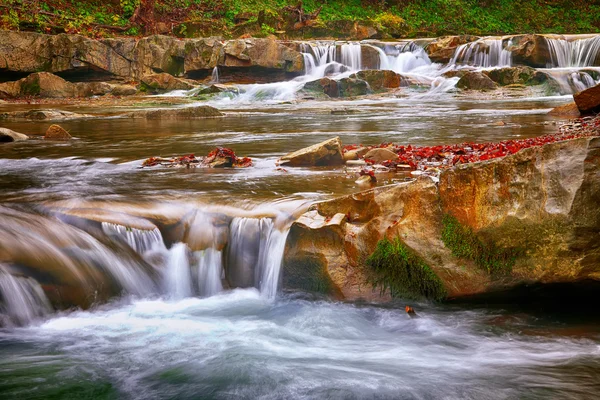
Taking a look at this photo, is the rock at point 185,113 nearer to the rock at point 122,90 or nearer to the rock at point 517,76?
the rock at point 122,90

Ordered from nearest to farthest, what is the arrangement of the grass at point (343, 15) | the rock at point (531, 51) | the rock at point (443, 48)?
the rock at point (531, 51), the rock at point (443, 48), the grass at point (343, 15)

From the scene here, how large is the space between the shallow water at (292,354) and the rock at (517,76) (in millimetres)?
20505

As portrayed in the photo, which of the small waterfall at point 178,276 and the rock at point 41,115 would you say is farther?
the rock at point 41,115

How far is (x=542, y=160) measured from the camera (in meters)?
4.46

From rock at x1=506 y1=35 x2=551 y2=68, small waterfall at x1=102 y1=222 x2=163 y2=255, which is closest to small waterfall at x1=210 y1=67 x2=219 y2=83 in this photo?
rock at x1=506 y1=35 x2=551 y2=68

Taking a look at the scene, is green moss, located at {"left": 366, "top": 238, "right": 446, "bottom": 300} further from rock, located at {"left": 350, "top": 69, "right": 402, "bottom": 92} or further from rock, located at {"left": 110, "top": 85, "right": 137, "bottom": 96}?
rock, located at {"left": 110, "top": 85, "right": 137, "bottom": 96}

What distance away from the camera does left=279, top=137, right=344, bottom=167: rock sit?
828 cm

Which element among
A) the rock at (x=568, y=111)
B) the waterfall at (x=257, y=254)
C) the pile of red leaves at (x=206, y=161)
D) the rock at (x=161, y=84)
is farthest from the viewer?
the rock at (x=161, y=84)

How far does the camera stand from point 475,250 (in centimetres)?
474

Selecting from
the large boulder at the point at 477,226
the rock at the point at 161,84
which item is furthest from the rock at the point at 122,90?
the large boulder at the point at 477,226

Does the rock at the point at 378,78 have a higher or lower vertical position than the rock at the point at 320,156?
higher

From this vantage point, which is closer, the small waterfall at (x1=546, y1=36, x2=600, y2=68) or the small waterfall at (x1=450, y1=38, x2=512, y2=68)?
the small waterfall at (x1=546, y1=36, x2=600, y2=68)

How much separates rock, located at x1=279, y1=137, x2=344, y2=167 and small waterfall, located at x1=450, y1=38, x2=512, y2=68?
20.2 meters

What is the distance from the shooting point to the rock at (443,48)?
27.1 m
